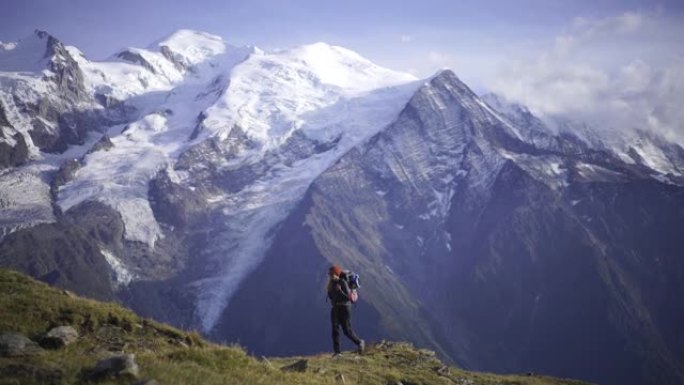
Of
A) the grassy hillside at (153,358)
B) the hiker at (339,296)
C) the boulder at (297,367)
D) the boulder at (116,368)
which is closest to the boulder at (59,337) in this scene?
the grassy hillside at (153,358)

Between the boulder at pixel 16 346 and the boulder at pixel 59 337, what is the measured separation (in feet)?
2.19

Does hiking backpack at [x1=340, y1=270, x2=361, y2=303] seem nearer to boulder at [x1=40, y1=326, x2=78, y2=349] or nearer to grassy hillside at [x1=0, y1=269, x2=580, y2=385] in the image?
grassy hillside at [x1=0, y1=269, x2=580, y2=385]

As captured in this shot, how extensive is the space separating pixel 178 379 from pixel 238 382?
6.60 ft

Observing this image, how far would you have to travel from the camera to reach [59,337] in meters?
24.4

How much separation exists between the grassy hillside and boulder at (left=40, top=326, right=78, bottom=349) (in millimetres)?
313

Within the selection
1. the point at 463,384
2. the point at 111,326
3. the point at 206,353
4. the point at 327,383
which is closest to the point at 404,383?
the point at 463,384

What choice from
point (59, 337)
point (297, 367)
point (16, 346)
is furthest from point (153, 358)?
point (297, 367)

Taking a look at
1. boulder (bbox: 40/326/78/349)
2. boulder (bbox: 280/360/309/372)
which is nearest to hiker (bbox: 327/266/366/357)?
boulder (bbox: 280/360/309/372)

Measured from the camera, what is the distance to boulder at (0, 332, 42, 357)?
21469 millimetres

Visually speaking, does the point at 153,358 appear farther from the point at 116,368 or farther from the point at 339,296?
the point at 339,296

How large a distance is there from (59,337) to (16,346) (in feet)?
8.08

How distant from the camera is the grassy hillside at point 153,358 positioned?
18934 mm

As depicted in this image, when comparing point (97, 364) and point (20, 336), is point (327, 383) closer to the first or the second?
point (97, 364)

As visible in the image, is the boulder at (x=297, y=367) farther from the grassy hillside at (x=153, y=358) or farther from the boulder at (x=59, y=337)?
the boulder at (x=59, y=337)
